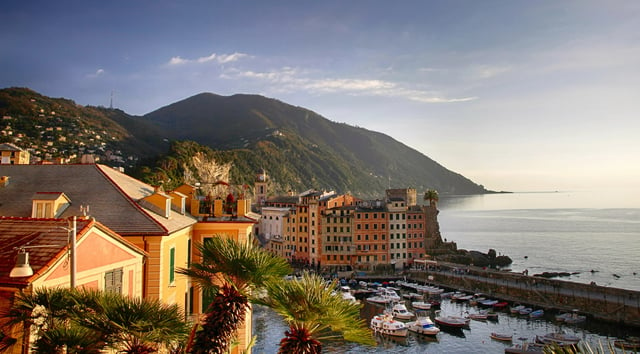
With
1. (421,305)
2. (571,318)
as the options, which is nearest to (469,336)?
(421,305)

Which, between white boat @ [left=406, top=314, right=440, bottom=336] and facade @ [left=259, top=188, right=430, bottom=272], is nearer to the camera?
white boat @ [left=406, top=314, right=440, bottom=336]

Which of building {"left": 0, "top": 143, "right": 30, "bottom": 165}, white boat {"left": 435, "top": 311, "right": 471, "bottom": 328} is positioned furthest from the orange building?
building {"left": 0, "top": 143, "right": 30, "bottom": 165}

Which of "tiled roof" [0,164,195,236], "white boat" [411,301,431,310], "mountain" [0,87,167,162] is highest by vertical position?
"mountain" [0,87,167,162]

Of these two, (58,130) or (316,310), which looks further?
(58,130)

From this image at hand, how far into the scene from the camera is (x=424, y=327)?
41.4 m

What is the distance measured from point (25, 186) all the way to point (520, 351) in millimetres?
35829

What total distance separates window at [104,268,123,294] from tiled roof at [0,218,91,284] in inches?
→ 58.7

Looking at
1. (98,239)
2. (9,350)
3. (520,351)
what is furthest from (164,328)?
(520,351)

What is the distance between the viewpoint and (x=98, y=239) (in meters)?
9.26

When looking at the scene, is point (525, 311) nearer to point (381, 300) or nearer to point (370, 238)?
point (381, 300)

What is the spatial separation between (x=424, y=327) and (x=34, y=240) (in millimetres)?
38749

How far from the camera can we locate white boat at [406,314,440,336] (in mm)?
41006

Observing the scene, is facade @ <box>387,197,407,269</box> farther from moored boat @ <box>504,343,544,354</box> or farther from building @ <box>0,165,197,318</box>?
building @ <box>0,165,197,318</box>

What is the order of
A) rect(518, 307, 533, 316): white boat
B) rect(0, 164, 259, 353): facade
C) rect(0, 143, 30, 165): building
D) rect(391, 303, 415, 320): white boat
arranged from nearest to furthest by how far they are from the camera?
rect(0, 164, 259, 353): facade < rect(0, 143, 30, 165): building < rect(391, 303, 415, 320): white boat < rect(518, 307, 533, 316): white boat
